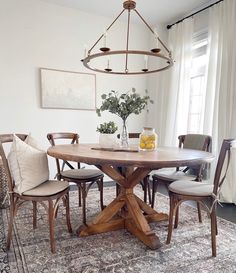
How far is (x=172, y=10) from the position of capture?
373 cm

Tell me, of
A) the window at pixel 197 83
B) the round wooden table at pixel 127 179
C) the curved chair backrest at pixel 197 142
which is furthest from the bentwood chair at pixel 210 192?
the window at pixel 197 83

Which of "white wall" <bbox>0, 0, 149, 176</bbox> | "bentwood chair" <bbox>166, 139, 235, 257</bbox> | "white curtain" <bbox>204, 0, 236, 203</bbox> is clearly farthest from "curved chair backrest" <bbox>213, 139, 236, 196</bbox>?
"white wall" <bbox>0, 0, 149, 176</bbox>

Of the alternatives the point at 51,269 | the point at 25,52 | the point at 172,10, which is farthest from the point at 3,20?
the point at 51,269

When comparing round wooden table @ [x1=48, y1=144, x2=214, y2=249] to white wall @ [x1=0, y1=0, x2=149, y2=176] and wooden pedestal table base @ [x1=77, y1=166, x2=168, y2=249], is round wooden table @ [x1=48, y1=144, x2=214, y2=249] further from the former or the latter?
white wall @ [x1=0, y1=0, x2=149, y2=176]

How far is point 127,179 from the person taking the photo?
2.18m

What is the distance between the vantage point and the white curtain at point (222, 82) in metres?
3.01

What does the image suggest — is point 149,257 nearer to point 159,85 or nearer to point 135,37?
point 159,85

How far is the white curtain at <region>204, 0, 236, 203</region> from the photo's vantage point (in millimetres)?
3006

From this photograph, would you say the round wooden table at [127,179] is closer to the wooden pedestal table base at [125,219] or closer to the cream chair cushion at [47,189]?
the wooden pedestal table base at [125,219]

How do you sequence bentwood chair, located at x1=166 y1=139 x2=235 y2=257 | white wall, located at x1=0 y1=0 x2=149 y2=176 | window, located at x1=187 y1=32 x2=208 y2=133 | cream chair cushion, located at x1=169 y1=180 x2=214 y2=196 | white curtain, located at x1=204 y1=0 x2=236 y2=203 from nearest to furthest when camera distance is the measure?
bentwood chair, located at x1=166 y1=139 x2=235 y2=257 < cream chair cushion, located at x1=169 y1=180 x2=214 y2=196 < white curtain, located at x1=204 y1=0 x2=236 y2=203 < white wall, located at x1=0 y1=0 x2=149 y2=176 < window, located at x1=187 y1=32 x2=208 y2=133

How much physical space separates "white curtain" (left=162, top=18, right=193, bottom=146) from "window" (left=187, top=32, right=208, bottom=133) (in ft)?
0.24

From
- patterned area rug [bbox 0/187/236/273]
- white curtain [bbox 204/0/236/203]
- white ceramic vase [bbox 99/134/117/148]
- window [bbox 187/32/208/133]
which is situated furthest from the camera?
window [bbox 187/32/208/133]

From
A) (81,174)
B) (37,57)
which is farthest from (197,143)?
(37,57)

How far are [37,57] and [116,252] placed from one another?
3.00m
